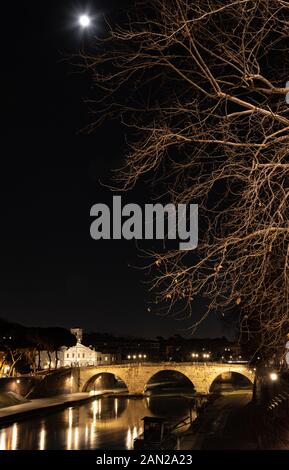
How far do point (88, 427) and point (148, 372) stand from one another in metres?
23.4

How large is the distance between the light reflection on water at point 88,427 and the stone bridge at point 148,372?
633 cm

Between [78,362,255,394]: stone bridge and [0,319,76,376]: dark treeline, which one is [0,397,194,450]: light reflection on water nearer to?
[78,362,255,394]: stone bridge

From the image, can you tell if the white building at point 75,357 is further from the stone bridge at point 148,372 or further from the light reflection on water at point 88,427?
the light reflection on water at point 88,427

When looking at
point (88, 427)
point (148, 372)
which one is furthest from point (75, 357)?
point (88, 427)

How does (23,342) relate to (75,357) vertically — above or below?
above

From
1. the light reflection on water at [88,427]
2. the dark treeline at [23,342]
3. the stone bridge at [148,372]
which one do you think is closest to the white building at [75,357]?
the dark treeline at [23,342]

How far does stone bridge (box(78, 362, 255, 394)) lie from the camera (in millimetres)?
55406

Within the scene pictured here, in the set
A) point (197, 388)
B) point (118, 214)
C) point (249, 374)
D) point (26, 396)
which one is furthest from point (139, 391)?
point (118, 214)

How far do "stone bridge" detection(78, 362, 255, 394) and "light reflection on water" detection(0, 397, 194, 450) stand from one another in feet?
20.8

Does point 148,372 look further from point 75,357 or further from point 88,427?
point 88,427

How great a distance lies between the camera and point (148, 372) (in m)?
56.8

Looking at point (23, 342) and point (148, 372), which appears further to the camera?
point (148, 372)

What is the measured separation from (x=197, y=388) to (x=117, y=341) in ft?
225
